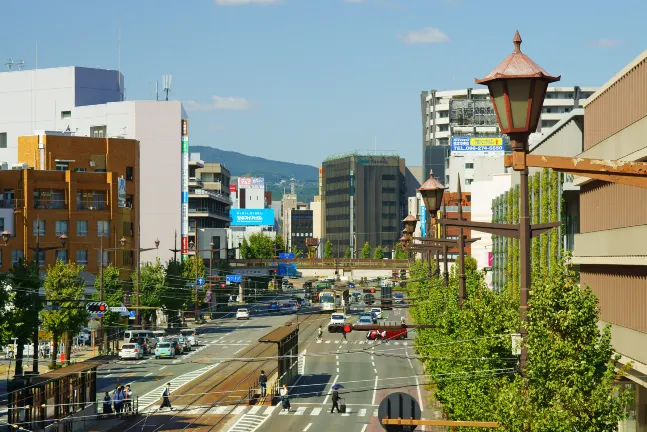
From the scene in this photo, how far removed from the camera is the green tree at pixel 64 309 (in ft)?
268

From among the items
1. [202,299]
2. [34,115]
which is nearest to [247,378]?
[202,299]

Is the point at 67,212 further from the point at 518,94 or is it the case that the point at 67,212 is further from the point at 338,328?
the point at 518,94

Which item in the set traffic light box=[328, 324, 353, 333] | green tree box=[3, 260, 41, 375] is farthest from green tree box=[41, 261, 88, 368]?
traffic light box=[328, 324, 353, 333]

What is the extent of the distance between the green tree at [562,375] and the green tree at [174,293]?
307 ft

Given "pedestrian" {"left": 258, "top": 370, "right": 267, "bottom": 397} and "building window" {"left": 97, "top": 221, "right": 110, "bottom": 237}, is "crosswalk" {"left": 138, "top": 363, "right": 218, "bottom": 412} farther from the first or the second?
"building window" {"left": 97, "top": 221, "right": 110, "bottom": 237}

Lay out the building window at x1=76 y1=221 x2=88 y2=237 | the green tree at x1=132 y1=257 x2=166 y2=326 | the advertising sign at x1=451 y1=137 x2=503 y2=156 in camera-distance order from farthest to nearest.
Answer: the advertising sign at x1=451 y1=137 x2=503 y2=156, the building window at x1=76 y1=221 x2=88 y2=237, the green tree at x1=132 y1=257 x2=166 y2=326

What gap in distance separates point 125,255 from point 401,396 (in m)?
112

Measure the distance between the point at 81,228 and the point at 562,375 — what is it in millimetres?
103129

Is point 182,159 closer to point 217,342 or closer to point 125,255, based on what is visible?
point 125,255

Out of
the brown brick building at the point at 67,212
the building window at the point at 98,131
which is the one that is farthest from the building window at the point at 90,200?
the building window at the point at 98,131

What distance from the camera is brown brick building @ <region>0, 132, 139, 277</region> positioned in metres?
114

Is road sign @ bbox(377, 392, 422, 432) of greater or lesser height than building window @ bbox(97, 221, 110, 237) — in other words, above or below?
below

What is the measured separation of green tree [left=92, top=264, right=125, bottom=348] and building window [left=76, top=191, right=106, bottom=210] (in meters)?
12.7

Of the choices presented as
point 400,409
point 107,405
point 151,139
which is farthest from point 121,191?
point 400,409
